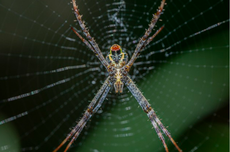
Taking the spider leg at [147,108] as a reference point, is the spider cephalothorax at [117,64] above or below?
above

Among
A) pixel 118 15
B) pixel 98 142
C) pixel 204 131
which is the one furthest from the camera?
pixel 118 15

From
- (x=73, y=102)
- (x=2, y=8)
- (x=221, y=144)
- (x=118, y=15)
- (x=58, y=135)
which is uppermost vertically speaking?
(x=2, y=8)

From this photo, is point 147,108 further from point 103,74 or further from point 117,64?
point 103,74

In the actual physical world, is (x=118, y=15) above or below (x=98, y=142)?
above

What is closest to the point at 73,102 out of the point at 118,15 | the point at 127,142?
the point at 127,142

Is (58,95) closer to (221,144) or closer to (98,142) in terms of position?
(98,142)

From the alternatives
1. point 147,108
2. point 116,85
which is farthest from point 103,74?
point 147,108

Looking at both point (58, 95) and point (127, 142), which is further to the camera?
point (58, 95)

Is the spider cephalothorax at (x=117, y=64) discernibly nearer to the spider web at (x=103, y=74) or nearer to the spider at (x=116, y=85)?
the spider at (x=116, y=85)

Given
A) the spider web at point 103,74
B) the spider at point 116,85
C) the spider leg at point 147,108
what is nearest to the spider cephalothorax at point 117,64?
the spider at point 116,85

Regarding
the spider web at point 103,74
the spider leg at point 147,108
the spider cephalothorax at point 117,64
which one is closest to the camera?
the spider leg at point 147,108
